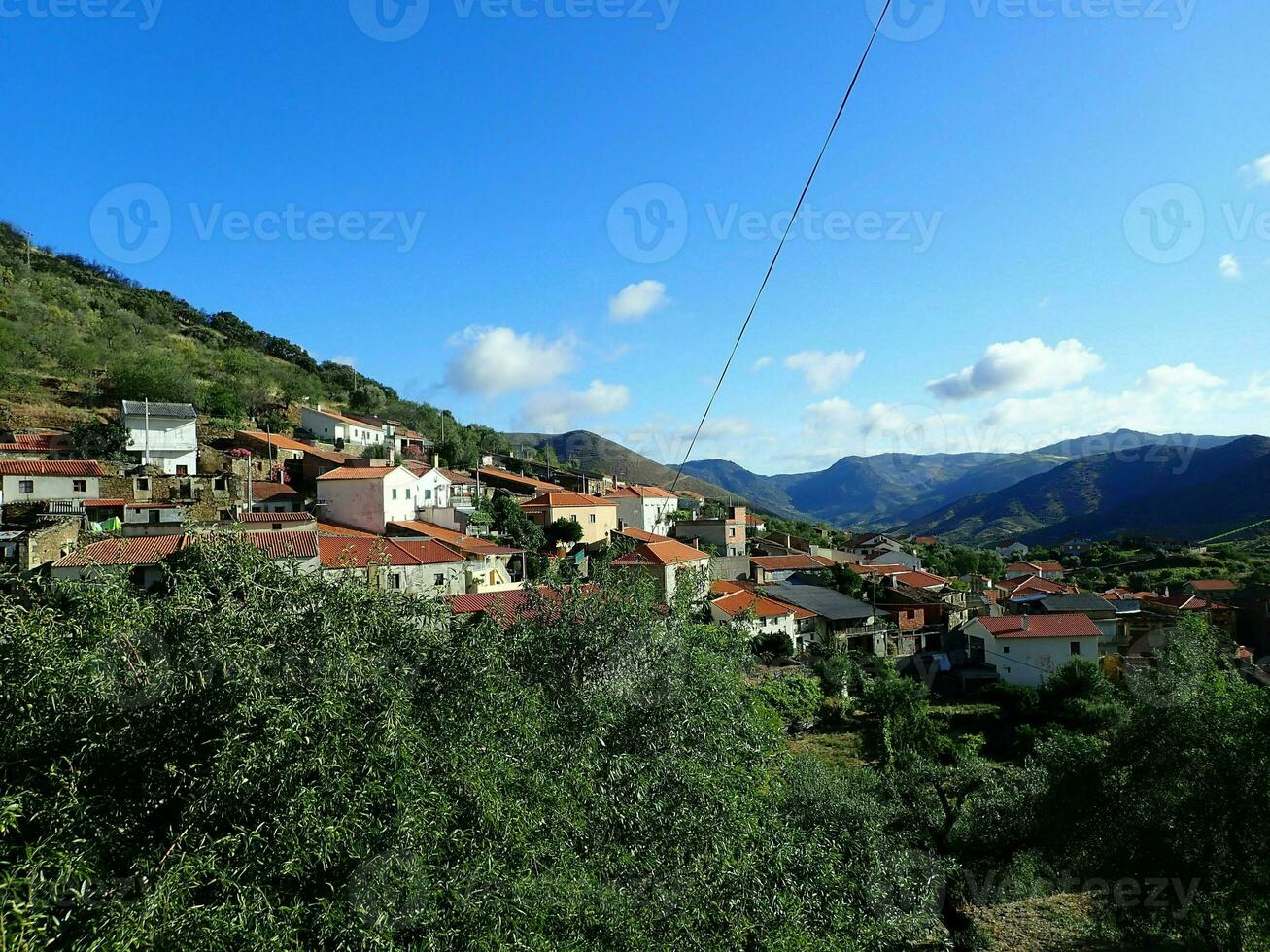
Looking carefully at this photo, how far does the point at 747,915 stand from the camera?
23.7 ft

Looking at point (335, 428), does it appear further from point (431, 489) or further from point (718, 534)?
point (718, 534)

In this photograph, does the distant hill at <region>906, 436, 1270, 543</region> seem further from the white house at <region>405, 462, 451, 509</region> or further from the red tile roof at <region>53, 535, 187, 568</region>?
the red tile roof at <region>53, 535, 187, 568</region>

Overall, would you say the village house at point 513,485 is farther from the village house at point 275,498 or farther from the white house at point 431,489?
the village house at point 275,498

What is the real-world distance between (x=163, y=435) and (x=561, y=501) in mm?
22842

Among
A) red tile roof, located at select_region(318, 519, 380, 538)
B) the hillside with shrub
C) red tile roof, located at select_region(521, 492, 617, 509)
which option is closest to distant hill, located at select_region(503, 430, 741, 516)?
the hillside with shrub

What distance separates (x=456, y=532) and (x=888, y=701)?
2221cm

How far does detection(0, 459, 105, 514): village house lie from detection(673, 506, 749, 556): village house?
35.9 m

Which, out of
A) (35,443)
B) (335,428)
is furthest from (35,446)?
(335,428)

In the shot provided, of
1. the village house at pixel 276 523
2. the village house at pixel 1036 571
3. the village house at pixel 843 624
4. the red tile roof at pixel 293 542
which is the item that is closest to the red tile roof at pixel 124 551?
the red tile roof at pixel 293 542

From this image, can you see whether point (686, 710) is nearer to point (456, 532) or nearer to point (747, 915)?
point (747, 915)

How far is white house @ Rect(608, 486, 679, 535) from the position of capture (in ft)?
171

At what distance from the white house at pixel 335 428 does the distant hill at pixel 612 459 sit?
73.6 m

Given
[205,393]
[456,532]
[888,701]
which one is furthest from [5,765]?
[205,393]

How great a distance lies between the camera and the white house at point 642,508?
52188 millimetres
